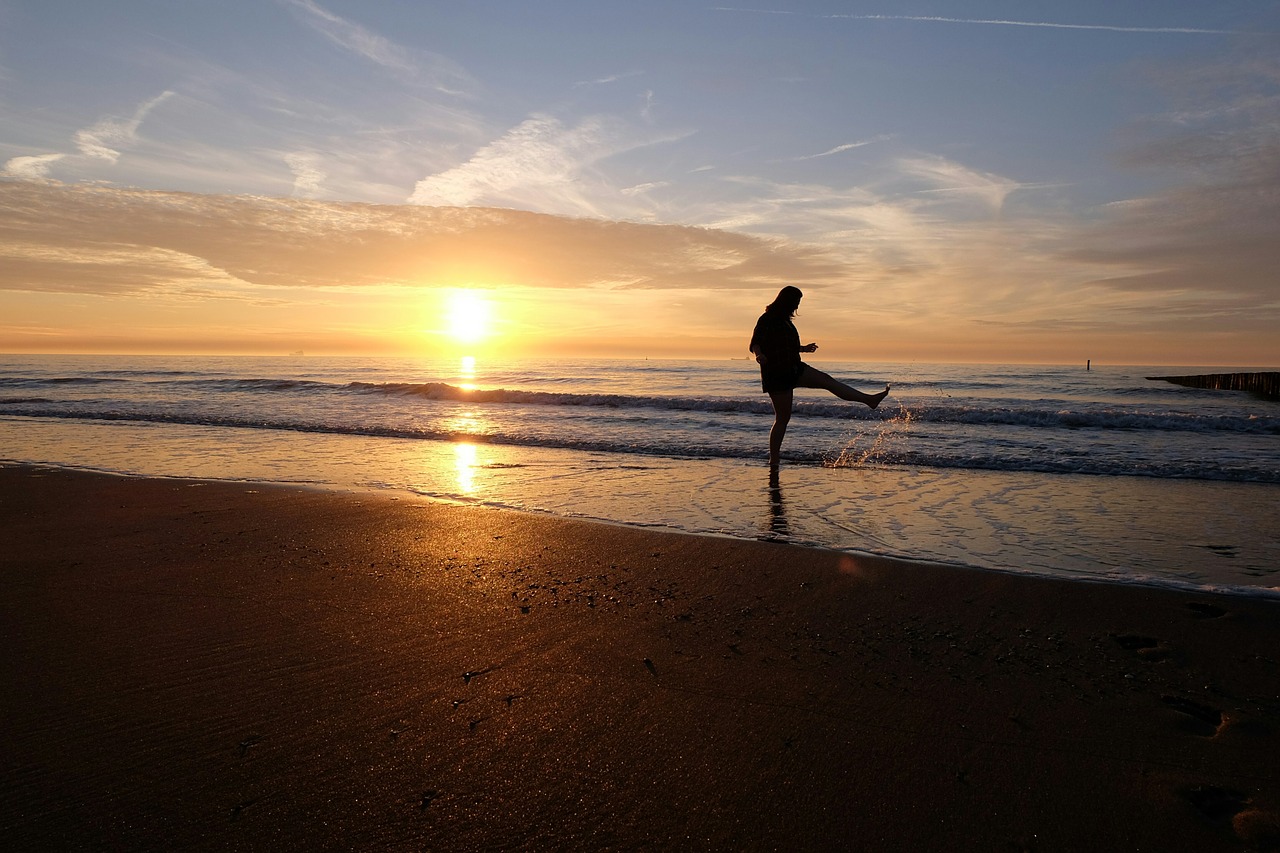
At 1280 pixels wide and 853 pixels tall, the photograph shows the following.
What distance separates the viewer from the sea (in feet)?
17.9

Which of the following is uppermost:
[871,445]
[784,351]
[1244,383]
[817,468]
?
[1244,383]

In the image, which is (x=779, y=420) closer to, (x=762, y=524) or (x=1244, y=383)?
(x=762, y=524)

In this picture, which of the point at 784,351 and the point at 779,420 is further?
the point at 779,420

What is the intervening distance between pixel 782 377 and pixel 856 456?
3.20m

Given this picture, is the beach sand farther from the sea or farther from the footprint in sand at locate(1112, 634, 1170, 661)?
the sea

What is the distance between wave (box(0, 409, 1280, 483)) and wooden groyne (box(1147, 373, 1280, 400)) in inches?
1017

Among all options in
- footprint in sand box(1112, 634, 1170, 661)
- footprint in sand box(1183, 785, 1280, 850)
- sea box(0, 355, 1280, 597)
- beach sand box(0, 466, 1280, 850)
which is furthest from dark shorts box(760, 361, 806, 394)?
footprint in sand box(1183, 785, 1280, 850)

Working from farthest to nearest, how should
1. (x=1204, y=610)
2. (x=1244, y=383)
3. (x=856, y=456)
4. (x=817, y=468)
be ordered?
1. (x=1244, y=383)
2. (x=856, y=456)
3. (x=817, y=468)
4. (x=1204, y=610)

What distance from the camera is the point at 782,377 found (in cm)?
830

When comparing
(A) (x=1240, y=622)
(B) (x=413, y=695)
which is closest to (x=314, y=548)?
(B) (x=413, y=695)

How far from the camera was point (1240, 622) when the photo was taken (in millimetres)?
3529

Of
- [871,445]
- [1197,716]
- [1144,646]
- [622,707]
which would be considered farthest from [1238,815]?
[871,445]

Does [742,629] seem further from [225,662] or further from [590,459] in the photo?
[590,459]

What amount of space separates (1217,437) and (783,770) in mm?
15928
